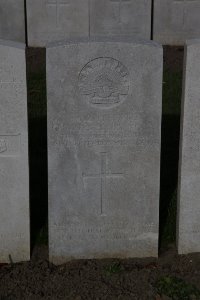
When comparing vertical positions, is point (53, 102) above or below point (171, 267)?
above

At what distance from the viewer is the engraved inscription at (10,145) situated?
463 cm

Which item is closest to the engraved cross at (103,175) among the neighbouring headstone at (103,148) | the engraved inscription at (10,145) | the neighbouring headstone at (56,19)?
the neighbouring headstone at (103,148)

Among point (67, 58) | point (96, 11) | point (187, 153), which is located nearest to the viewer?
point (67, 58)

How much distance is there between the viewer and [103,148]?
4703 millimetres

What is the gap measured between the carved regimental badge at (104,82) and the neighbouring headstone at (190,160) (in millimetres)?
444

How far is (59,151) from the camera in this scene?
4676 millimetres

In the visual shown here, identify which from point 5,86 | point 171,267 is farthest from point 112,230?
point 5,86

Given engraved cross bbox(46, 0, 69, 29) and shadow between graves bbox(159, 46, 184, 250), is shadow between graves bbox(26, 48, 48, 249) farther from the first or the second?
shadow between graves bbox(159, 46, 184, 250)

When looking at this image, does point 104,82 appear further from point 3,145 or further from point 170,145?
point 170,145

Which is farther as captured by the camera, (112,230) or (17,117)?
(112,230)

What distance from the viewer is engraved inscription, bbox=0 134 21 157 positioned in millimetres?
4633

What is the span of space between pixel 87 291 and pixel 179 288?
634mm

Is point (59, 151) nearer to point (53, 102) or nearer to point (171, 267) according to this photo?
point (53, 102)

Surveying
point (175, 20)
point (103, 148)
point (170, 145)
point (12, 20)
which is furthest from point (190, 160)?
point (12, 20)
